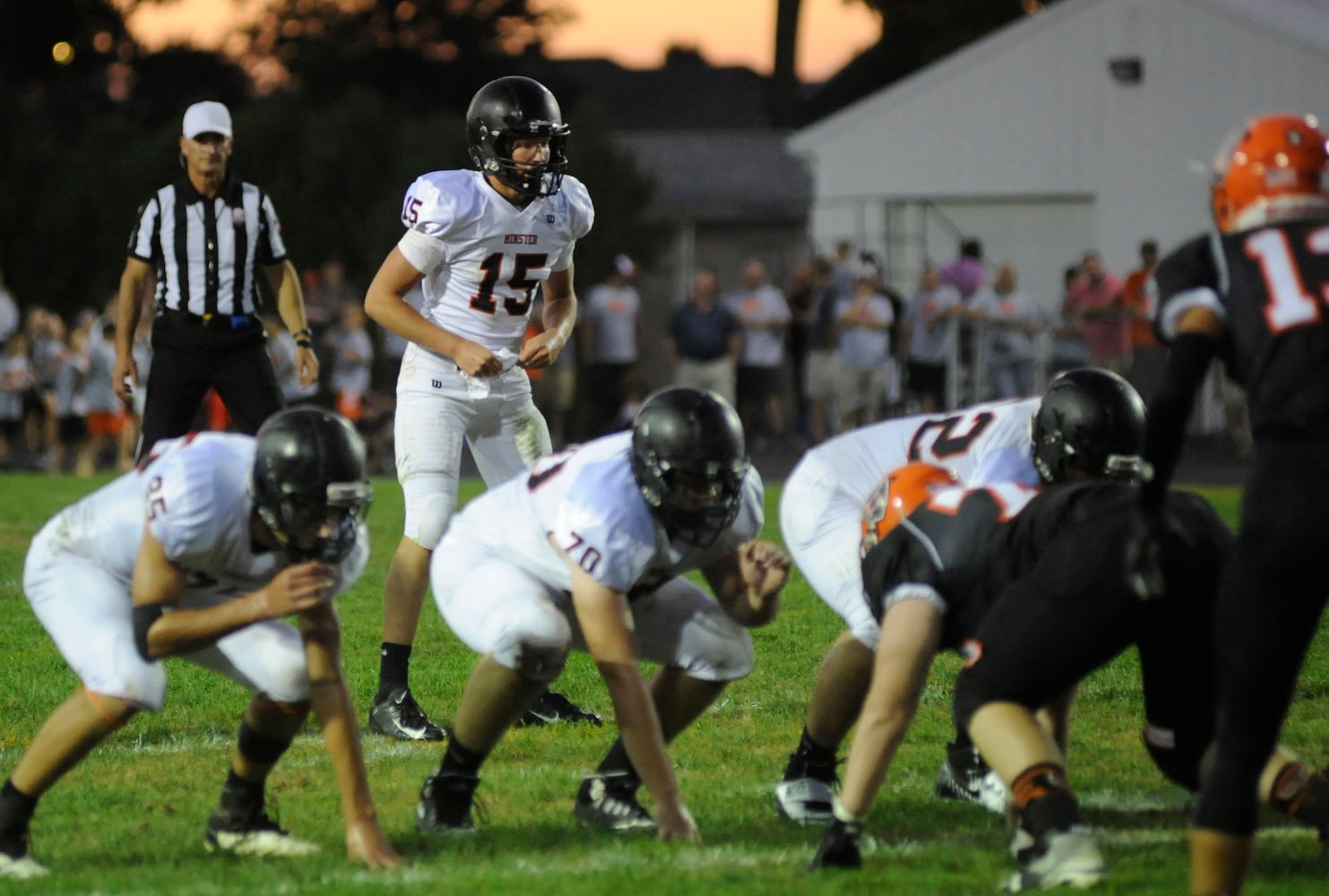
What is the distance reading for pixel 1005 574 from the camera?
154 inches

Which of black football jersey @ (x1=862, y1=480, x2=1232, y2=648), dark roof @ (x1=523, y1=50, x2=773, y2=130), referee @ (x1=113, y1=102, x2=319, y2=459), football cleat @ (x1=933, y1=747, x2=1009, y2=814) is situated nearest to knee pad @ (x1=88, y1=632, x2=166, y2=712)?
black football jersey @ (x1=862, y1=480, x2=1232, y2=648)

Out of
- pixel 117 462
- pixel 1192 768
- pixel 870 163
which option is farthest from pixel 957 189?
pixel 1192 768

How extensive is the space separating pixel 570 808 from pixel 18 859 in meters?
1.33

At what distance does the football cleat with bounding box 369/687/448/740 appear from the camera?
17.5 ft

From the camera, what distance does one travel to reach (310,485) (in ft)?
12.4

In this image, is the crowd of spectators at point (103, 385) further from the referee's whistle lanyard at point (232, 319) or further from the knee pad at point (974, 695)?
the knee pad at point (974, 695)

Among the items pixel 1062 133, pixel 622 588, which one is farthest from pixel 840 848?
pixel 1062 133

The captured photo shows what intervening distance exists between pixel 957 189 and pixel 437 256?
15.3 m

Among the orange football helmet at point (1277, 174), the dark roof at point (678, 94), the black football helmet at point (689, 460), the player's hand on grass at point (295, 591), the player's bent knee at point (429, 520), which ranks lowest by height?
the player's bent knee at point (429, 520)

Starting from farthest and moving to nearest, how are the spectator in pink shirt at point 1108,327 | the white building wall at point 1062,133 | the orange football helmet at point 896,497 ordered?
the white building wall at point 1062,133, the spectator in pink shirt at point 1108,327, the orange football helmet at point 896,497

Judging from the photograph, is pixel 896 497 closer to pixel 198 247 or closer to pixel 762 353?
pixel 198 247

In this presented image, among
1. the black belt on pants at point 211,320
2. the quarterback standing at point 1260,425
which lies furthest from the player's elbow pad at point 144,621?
the black belt on pants at point 211,320

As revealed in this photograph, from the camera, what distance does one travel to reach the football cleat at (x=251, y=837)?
162 inches

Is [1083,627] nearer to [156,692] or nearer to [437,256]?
[156,692]
